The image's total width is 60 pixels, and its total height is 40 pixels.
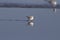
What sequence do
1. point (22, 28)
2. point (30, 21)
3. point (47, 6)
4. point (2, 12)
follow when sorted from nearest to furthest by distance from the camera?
point (47, 6) → point (30, 21) → point (2, 12) → point (22, 28)

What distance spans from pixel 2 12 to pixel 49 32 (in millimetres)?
525

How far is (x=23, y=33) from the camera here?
59.3 inches

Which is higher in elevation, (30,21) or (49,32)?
(49,32)

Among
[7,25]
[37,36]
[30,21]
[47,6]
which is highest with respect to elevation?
[7,25]

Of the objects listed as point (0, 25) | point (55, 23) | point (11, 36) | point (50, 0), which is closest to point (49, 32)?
point (55, 23)

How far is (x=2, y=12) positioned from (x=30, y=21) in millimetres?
387

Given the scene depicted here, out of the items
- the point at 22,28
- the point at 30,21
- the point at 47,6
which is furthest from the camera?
the point at 22,28

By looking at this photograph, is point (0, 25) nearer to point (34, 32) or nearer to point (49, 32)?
point (34, 32)

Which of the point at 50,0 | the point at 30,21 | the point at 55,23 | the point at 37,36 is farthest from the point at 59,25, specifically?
the point at 50,0

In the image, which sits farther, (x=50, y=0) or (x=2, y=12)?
(x=2, y=12)

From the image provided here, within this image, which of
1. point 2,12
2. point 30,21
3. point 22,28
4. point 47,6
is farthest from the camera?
point 22,28

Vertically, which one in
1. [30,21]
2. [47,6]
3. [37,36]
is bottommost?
[47,6]

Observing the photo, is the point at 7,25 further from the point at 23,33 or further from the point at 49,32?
the point at 49,32

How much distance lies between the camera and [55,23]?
4.88 feet
